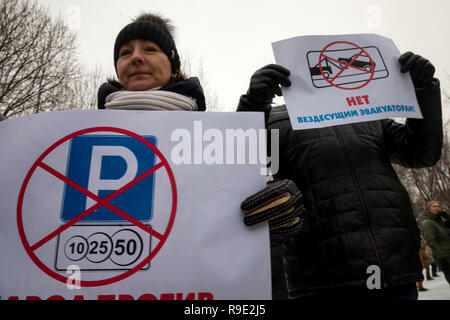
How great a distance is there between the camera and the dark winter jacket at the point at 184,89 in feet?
4.17

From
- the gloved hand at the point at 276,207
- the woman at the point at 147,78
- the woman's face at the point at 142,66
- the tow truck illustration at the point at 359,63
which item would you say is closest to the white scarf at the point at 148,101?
the woman at the point at 147,78

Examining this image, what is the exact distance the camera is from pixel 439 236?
4469mm

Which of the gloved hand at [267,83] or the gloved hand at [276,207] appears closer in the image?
the gloved hand at [276,207]

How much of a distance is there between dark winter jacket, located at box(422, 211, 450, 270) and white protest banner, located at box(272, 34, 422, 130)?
13.8 ft

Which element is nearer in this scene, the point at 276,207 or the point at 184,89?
the point at 276,207

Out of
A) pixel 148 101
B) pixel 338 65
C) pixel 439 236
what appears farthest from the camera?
pixel 439 236

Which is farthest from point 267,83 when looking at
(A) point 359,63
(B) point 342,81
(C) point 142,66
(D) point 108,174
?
(D) point 108,174

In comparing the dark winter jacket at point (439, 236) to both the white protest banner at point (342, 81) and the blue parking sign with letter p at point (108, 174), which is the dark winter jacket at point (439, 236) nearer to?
the white protest banner at point (342, 81)

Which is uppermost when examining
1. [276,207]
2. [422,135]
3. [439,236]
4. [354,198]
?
[439,236]

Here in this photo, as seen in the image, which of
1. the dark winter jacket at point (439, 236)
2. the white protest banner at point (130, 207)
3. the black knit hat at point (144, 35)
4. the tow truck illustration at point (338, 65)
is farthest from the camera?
the dark winter jacket at point (439, 236)

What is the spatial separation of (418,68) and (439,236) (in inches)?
169

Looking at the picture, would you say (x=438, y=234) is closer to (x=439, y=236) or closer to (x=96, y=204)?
(x=439, y=236)
